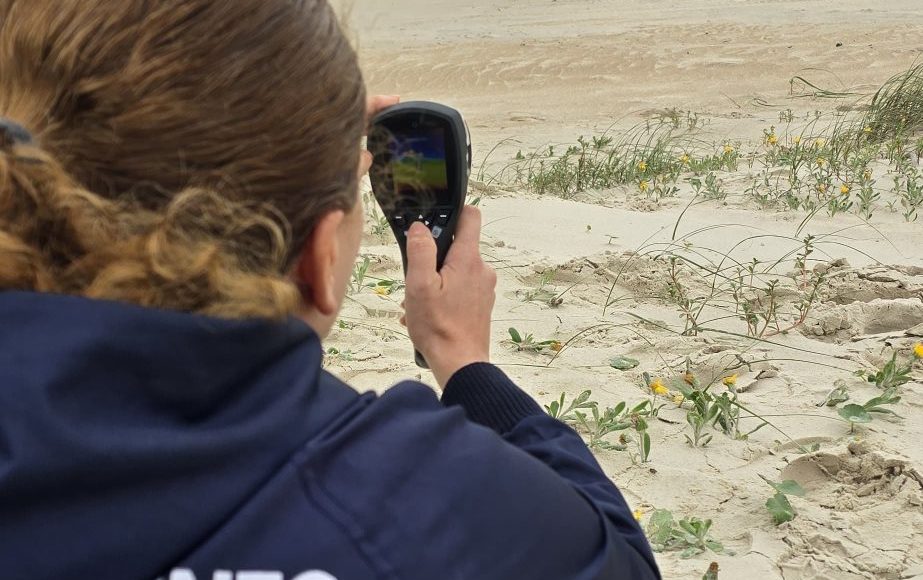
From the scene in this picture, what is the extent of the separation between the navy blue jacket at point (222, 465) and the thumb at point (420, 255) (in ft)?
1.67

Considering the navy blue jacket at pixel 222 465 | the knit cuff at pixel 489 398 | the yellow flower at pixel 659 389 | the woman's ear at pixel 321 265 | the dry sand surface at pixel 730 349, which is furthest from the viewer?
the yellow flower at pixel 659 389

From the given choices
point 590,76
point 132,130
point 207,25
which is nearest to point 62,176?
point 132,130

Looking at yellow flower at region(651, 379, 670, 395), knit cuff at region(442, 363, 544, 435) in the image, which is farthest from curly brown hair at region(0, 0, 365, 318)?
yellow flower at region(651, 379, 670, 395)

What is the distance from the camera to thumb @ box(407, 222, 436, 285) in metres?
1.43

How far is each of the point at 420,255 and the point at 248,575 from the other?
0.70 meters

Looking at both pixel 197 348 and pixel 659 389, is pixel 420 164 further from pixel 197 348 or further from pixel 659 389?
pixel 659 389

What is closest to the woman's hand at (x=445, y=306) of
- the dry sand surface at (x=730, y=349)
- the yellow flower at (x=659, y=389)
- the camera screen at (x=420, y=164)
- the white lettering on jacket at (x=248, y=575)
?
the camera screen at (x=420, y=164)

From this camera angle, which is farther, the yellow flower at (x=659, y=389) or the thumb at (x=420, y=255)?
the yellow flower at (x=659, y=389)

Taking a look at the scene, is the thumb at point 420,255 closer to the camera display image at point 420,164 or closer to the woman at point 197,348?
the camera display image at point 420,164

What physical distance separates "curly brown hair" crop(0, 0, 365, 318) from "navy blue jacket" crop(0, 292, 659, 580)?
0.16 feet

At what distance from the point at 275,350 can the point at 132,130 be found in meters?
0.24

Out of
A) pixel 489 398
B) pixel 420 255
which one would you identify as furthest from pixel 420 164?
pixel 489 398

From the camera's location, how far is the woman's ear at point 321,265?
0.98 meters

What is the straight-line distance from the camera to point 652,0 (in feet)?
50.6
